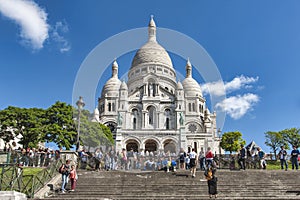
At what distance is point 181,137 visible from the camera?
45.8 meters

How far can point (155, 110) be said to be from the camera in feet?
172

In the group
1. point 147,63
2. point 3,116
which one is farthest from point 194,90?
point 3,116

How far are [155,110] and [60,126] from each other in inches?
864

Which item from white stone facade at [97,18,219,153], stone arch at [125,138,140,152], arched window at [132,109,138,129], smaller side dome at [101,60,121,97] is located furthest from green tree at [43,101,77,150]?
smaller side dome at [101,60,121,97]

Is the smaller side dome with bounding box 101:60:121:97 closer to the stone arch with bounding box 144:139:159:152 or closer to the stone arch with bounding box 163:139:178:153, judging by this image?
the stone arch with bounding box 144:139:159:152

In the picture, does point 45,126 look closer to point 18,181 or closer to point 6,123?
point 6,123

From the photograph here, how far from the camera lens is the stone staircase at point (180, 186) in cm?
1117

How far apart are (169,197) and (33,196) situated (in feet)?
16.1

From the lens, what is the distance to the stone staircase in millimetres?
11172

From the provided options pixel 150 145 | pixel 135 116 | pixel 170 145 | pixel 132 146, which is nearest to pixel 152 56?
pixel 135 116

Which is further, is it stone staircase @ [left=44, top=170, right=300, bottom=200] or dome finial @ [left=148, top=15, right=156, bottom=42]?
dome finial @ [left=148, top=15, right=156, bottom=42]

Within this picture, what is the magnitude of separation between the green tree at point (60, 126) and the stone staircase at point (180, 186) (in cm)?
1729

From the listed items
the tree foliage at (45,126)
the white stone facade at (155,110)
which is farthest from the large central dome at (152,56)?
the tree foliage at (45,126)

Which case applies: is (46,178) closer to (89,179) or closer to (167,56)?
(89,179)
